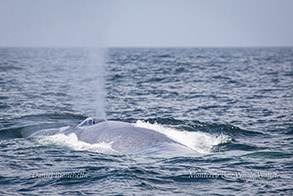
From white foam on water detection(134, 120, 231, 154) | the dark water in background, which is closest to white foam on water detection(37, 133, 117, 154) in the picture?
the dark water in background

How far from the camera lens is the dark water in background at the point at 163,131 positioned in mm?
9148

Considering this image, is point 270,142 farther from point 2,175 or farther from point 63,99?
point 63,99

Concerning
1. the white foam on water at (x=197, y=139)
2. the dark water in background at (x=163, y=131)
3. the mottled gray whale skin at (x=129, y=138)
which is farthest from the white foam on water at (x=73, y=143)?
the white foam on water at (x=197, y=139)

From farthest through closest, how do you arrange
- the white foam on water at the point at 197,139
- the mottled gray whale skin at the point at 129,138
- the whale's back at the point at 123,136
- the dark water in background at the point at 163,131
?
1. the white foam on water at the point at 197,139
2. the whale's back at the point at 123,136
3. the mottled gray whale skin at the point at 129,138
4. the dark water in background at the point at 163,131

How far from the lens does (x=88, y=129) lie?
1401 centimetres

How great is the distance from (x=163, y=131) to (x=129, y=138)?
3.55m

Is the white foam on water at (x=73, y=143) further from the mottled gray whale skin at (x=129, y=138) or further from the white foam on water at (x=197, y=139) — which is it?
the white foam on water at (x=197, y=139)

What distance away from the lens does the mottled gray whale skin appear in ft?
38.8

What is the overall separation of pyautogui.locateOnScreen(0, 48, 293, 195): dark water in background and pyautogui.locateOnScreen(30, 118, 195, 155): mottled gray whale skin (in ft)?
1.43

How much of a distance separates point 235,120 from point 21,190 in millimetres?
12115

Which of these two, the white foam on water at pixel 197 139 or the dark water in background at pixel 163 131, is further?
the white foam on water at pixel 197 139

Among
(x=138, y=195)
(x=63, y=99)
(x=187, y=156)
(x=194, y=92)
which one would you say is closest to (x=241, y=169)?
(x=187, y=156)

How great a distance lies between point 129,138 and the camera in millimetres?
12453

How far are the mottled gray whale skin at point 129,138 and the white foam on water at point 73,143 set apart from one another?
15cm
